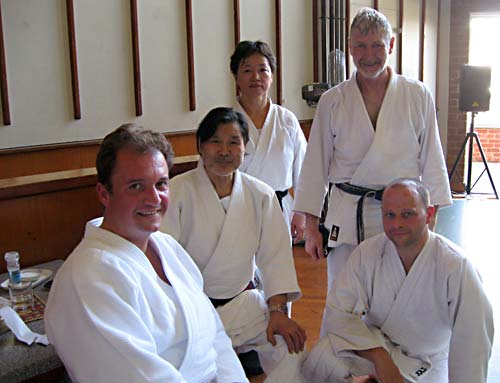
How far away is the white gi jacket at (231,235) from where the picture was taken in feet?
6.89

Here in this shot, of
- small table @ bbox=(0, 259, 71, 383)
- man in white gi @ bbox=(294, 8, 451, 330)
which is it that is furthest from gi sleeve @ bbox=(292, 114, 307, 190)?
small table @ bbox=(0, 259, 71, 383)

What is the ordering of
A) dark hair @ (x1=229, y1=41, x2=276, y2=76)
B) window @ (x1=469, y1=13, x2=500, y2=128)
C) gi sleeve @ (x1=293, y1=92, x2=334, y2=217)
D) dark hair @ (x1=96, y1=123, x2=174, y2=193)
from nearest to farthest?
dark hair @ (x1=96, y1=123, x2=174, y2=193), gi sleeve @ (x1=293, y1=92, x2=334, y2=217), dark hair @ (x1=229, y1=41, x2=276, y2=76), window @ (x1=469, y1=13, x2=500, y2=128)

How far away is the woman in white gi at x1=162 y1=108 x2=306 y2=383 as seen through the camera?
206cm

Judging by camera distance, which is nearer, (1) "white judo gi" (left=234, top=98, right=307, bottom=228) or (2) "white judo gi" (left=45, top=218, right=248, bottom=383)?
(2) "white judo gi" (left=45, top=218, right=248, bottom=383)

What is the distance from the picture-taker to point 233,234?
212cm

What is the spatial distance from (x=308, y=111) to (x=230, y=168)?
4.13 metres

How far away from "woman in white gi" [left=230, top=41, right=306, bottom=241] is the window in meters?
6.38

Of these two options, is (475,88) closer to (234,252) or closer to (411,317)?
(411,317)

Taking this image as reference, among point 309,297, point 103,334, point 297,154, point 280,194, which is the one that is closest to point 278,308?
point 280,194

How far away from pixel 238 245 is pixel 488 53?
7.92 m

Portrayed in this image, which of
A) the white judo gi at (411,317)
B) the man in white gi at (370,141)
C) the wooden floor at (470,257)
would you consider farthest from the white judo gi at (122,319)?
the wooden floor at (470,257)

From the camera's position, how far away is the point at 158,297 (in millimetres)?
1395

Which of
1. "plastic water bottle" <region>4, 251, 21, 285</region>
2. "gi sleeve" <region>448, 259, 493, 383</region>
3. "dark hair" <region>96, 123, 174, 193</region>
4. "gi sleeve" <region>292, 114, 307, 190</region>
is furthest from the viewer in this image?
"gi sleeve" <region>292, 114, 307, 190</region>

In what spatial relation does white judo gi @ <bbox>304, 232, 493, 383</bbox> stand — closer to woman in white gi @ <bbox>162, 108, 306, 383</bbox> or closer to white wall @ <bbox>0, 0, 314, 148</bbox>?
woman in white gi @ <bbox>162, 108, 306, 383</bbox>
